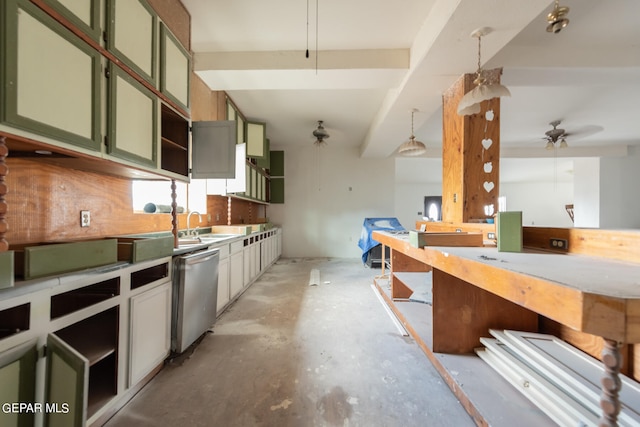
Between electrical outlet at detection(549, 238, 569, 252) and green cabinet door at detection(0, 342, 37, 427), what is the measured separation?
2.63m

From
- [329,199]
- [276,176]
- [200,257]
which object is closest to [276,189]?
[276,176]

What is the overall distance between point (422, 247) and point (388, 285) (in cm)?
205

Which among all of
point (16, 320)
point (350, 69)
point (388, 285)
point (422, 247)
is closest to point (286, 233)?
point (388, 285)

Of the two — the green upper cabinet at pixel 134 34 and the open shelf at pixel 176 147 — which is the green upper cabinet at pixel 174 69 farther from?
the open shelf at pixel 176 147

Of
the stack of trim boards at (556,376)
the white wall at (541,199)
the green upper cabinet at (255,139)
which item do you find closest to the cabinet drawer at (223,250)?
the green upper cabinet at (255,139)

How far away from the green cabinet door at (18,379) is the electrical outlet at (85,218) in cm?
96

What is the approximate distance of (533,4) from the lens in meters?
1.67

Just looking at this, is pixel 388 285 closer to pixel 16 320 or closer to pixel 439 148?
pixel 16 320

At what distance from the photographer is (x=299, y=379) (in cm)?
166

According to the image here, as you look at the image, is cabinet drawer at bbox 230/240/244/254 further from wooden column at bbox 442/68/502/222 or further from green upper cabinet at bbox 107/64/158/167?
wooden column at bbox 442/68/502/222

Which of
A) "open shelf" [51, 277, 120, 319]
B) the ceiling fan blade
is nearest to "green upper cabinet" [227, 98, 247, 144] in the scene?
"open shelf" [51, 277, 120, 319]

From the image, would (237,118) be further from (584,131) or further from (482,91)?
(584,131)

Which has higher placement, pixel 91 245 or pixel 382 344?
pixel 91 245

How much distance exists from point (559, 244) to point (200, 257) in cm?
251
